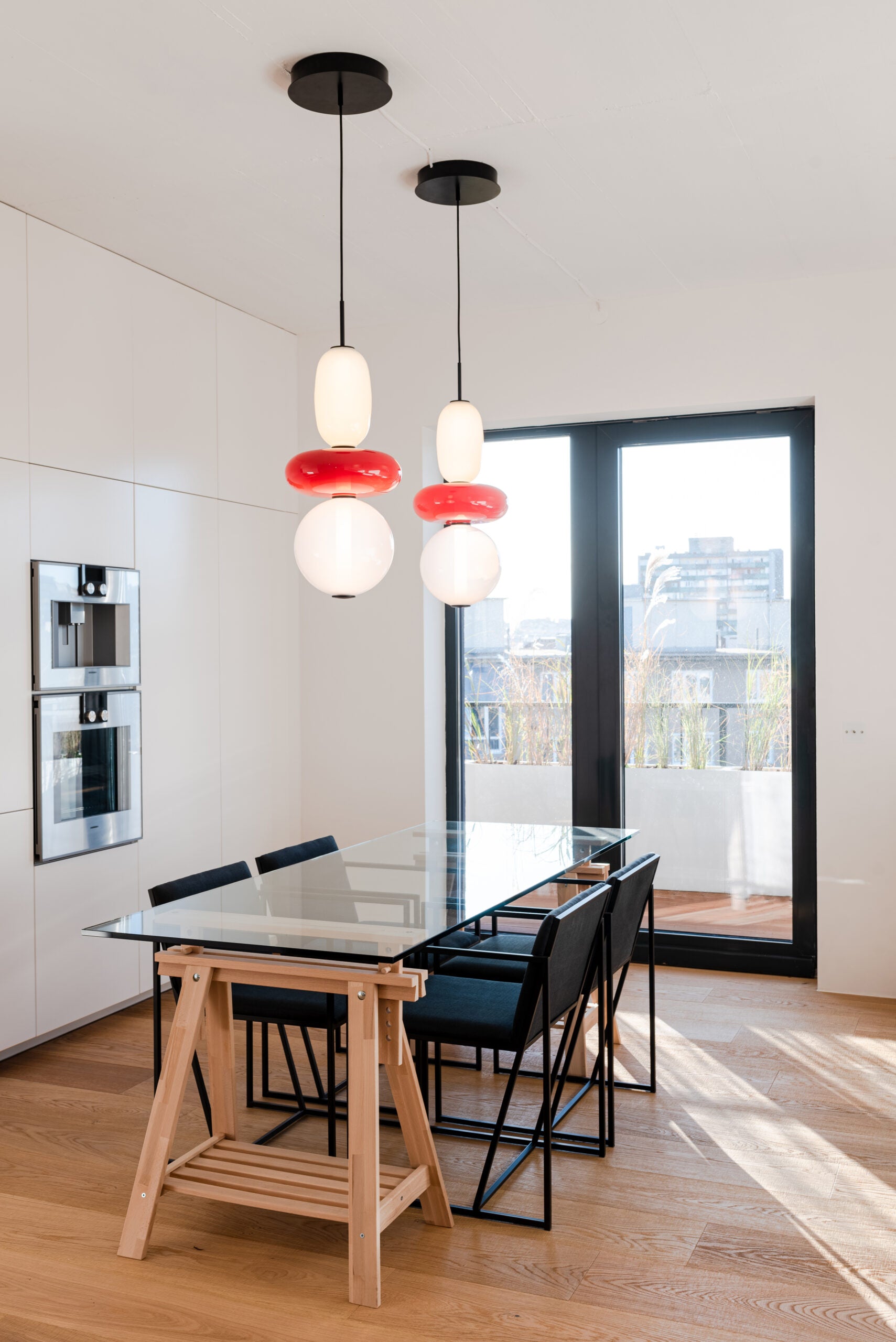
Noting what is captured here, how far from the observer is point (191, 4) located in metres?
2.75

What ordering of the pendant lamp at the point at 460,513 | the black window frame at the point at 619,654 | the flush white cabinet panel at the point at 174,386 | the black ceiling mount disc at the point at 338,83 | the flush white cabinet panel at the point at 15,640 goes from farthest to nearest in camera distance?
the black window frame at the point at 619,654, the flush white cabinet panel at the point at 174,386, the flush white cabinet panel at the point at 15,640, the pendant lamp at the point at 460,513, the black ceiling mount disc at the point at 338,83

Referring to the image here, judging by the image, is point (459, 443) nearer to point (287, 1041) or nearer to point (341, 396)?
point (341, 396)

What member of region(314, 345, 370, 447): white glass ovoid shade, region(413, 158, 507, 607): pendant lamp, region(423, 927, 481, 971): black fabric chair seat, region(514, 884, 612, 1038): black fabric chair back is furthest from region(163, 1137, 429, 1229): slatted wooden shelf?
region(314, 345, 370, 447): white glass ovoid shade

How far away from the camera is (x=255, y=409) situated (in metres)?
5.35

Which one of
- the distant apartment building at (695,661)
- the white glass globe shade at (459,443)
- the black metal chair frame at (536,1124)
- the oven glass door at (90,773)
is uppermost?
the white glass globe shade at (459,443)

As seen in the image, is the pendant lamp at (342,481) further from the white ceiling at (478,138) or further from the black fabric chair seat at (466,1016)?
the black fabric chair seat at (466,1016)

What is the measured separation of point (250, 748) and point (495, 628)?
4.33 feet

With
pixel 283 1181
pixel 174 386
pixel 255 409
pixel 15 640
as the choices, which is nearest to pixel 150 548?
pixel 174 386

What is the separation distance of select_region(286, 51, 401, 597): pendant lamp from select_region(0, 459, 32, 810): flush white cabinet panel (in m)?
1.40

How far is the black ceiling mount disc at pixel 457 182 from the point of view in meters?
3.67

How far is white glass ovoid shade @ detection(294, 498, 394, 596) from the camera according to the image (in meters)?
2.89

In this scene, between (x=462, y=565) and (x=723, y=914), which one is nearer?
(x=462, y=565)

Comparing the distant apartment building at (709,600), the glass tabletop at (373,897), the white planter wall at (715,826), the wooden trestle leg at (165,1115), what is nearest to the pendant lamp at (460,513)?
the glass tabletop at (373,897)

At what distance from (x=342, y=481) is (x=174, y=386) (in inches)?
86.5
